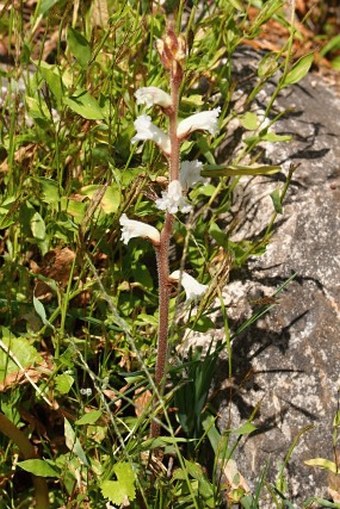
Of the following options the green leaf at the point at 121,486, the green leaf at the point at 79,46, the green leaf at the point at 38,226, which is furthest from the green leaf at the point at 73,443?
the green leaf at the point at 79,46

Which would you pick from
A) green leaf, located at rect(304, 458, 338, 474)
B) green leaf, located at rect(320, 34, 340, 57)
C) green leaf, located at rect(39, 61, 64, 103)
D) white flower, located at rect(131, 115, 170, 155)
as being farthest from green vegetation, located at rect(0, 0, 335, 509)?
green leaf, located at rect(320, 34, 340, 57)

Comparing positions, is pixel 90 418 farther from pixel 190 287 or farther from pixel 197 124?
pixel 197 124

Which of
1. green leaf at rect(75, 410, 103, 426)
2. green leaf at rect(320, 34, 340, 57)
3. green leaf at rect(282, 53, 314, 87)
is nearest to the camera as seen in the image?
green leaf at rect(75, 410, 103, 426)

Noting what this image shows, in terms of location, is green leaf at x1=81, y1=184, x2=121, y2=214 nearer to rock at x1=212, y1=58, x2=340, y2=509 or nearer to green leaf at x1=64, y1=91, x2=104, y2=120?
green leaf at x1=64, y1=91, x2=104, y2=120

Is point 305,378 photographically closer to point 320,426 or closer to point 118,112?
point 320,426

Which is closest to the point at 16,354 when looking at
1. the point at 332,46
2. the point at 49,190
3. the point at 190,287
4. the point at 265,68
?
the point at 49,190
